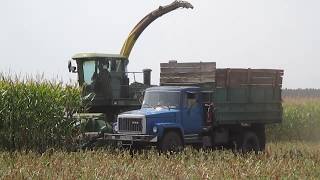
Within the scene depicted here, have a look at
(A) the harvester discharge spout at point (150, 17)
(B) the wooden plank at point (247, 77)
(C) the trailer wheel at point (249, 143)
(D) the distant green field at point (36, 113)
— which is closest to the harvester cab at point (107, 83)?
(D) the distant green field at point (36, 113)

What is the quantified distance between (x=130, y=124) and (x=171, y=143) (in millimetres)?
1300

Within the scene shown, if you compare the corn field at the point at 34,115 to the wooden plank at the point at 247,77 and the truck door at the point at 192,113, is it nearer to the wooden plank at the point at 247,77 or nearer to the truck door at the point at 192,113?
the truck door at the point at 192,113

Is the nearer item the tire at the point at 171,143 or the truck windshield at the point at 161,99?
the tire at the point at 171,143

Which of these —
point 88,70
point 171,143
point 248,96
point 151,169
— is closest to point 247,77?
point 248,96

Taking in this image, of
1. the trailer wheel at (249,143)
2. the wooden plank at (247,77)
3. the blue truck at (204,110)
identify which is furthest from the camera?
the trailer wheel at (249,143)

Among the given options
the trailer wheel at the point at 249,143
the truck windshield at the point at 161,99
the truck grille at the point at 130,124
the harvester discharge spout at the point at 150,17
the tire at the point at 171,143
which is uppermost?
the harvester discharge spout at the point at 150,17

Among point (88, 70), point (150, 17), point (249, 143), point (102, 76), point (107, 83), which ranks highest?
point (150, 17)

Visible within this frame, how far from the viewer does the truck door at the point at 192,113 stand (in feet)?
54.4

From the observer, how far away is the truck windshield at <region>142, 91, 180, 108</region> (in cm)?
1659

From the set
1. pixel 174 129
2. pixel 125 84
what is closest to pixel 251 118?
pixel 174 129

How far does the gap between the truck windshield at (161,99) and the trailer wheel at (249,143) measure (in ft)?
9.24

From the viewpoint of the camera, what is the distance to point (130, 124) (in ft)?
53.4

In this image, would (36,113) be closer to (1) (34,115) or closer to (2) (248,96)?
(1) (34,115)

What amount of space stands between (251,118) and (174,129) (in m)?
3.16
